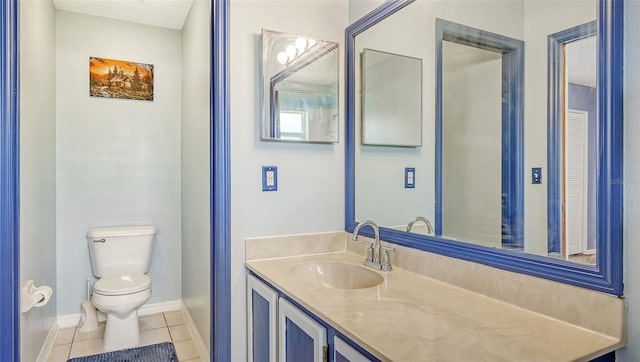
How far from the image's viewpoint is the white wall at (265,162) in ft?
5.89

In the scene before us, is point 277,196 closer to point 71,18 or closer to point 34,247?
point 34,247

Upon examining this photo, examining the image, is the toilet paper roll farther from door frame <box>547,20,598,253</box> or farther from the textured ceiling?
A: door frame <box>547,20,598,253</box>

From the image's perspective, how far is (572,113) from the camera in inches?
42.3

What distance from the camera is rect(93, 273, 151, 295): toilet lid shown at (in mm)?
2490

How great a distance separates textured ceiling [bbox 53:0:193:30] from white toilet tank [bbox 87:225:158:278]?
1673mm

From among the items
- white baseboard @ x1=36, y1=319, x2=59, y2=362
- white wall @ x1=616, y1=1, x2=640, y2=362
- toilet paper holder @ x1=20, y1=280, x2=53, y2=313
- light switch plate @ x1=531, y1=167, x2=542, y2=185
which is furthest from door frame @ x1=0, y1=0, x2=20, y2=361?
white wall @ x1=616, y1=1, x2=640, y2=362

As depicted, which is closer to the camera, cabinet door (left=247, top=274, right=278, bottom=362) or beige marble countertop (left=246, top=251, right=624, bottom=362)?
beige marble countertop (left=246, top=251, right=624, bottom=362)

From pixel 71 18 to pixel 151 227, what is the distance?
1.72 m

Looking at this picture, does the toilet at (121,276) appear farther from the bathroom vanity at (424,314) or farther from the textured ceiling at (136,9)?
the textured ceiling at (136,9)

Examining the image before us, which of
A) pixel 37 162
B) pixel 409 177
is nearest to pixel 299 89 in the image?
pixel 409 177

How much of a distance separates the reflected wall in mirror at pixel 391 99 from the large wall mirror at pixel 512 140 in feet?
0.13

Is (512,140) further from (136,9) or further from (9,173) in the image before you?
(136,9)

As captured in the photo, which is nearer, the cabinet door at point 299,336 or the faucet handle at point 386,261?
the cabinet door at point 299,336

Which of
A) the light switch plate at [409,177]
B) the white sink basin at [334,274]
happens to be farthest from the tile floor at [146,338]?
the light switch plate at [409,177]
